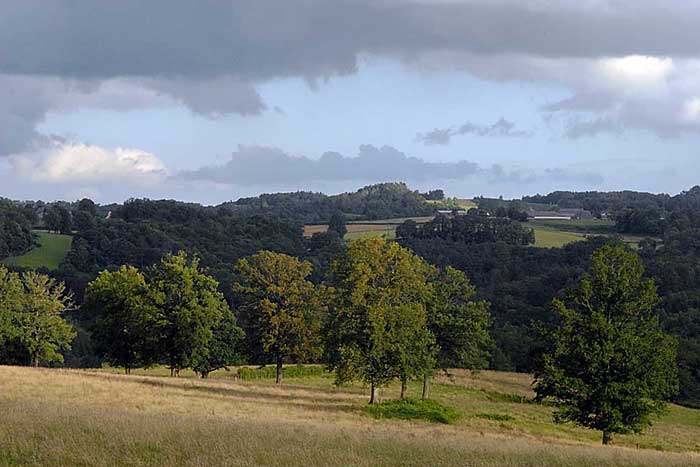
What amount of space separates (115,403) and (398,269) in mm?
18596

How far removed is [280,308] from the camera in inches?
2146

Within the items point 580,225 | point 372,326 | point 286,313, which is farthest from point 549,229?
point 372,326

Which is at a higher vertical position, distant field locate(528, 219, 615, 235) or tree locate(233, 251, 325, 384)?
distant field locate(528, 219, 615, 235)

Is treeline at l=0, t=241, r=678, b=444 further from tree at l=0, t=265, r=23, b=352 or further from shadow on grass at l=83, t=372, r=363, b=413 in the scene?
shadow on grass at l=83, t=372, r=363, b=413

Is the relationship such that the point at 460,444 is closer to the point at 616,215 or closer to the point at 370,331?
the point at 370,331

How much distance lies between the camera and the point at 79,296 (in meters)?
108

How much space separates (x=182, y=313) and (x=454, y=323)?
18517mm

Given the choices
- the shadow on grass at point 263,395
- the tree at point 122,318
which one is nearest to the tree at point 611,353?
the shadow on grass at point 263,395

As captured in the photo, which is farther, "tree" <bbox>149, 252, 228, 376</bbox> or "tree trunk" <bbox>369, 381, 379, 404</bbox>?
"tree" <bbox>149, 252, 228, 376</bbox>

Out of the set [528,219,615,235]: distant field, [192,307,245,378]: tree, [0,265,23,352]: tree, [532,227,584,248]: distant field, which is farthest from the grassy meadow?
[0,265,23,352]: tree

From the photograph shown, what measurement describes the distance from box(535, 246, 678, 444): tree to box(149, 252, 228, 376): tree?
1050 inches

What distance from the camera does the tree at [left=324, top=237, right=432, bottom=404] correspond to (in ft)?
140

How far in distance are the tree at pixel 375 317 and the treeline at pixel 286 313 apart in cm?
7

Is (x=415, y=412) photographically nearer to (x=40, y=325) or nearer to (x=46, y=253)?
(x=40, y=325)
